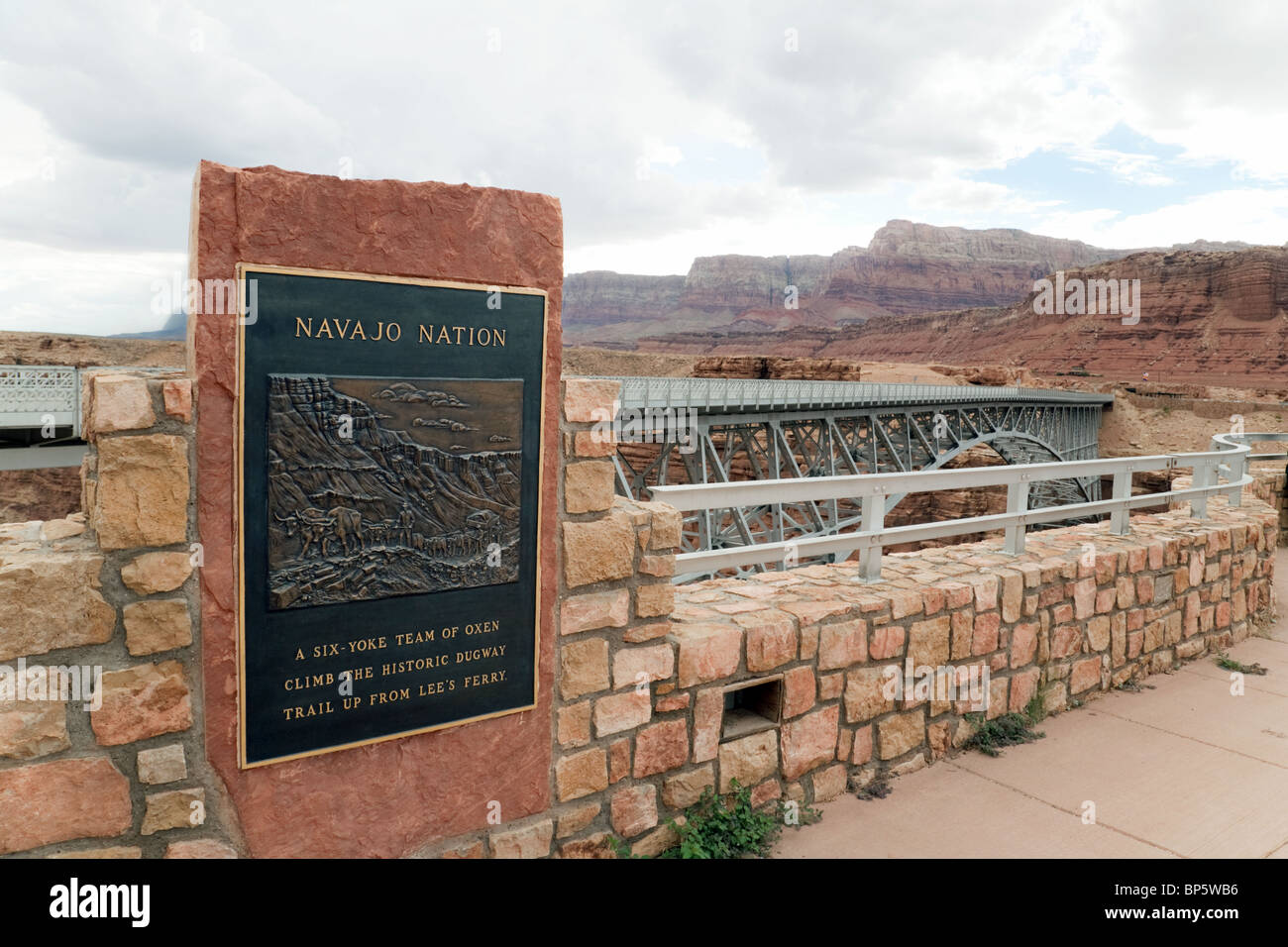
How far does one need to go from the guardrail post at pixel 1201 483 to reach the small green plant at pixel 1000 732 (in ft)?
11.3

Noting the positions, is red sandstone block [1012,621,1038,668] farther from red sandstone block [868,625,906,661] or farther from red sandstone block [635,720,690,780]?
red sandstone block [635,720,690,780]

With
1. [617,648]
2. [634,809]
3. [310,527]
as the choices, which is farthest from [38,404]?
[634,809]

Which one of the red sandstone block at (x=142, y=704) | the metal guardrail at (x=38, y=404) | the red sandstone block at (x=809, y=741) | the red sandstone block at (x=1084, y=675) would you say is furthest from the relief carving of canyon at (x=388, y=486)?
the metal guardrail at (x=38, y=404)

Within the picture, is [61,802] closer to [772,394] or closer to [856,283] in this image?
[772,394]

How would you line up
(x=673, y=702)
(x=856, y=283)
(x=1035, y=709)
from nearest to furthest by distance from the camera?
(x=673, y=702) < (x=1035, y=709) < (x=856, y=283)

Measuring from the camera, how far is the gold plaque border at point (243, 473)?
251cm

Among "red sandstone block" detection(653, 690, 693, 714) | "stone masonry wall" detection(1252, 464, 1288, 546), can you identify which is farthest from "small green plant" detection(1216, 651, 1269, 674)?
"stone masonry wall" detection(1252, 464, 1288, 546)

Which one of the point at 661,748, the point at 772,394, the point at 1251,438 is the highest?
the point at 772,394

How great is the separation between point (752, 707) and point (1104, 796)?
1.85 m

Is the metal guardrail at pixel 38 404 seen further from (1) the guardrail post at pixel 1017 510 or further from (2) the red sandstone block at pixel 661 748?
(1) the guardrail post at pixel 1017 510

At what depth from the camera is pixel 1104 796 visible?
3.98 metres

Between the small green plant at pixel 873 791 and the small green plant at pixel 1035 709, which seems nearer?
the small green plant at pixel 873 791

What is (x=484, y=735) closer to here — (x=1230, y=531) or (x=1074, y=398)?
(x=1230, y=531)
